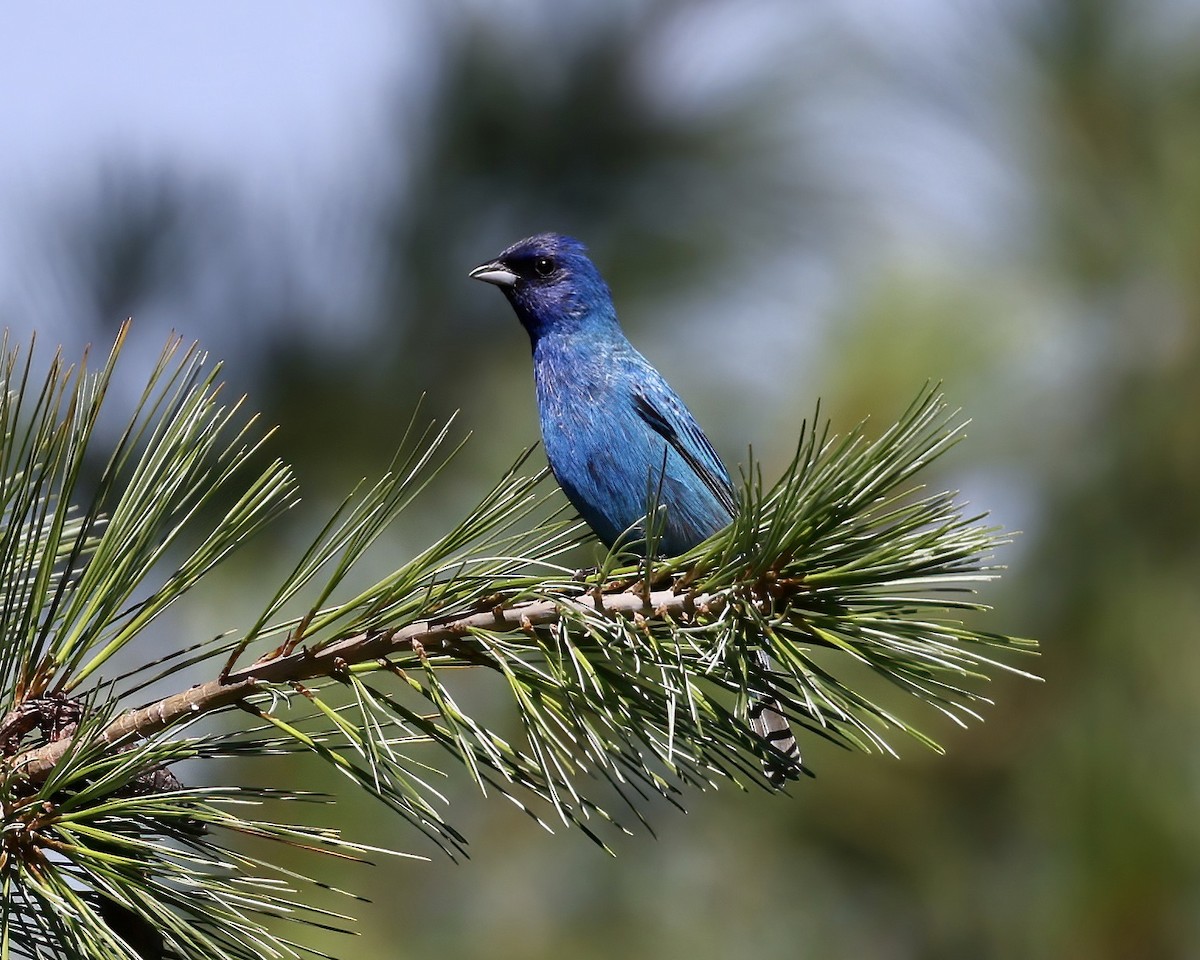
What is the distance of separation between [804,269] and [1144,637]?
6.28 feet

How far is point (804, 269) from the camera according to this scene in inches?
206

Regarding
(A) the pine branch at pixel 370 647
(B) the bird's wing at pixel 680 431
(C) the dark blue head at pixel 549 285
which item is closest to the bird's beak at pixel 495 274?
(C) the dark blue head at pixel 549 285

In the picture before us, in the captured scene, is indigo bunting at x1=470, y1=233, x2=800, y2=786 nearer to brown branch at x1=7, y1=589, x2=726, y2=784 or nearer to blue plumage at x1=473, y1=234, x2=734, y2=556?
blue plumage at x1=473, y1=234, x2=734, y2=556

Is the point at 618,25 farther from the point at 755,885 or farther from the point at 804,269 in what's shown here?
the point at 755,885

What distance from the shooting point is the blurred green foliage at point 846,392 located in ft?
15.5

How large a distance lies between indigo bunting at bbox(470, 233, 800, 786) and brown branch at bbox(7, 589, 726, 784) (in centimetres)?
155

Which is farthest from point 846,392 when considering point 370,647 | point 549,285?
point 370,647

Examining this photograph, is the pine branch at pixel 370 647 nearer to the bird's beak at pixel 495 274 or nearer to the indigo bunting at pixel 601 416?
the indigo bunting at pixel 601 416

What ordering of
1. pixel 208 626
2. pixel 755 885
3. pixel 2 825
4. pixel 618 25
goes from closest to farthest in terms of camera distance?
pixel 2 825, pixel 208 626, pixel 618 25, pixel 755 885

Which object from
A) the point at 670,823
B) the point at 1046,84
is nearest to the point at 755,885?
the point at 670,823

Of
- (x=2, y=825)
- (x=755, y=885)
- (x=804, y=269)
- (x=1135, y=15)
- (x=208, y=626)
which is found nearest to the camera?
(x=2, y=825)

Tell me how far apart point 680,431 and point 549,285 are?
27.5 inches

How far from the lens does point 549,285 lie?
4.55 m

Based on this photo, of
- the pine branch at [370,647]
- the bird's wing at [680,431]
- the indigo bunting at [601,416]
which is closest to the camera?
the pine branch at [370,647]
